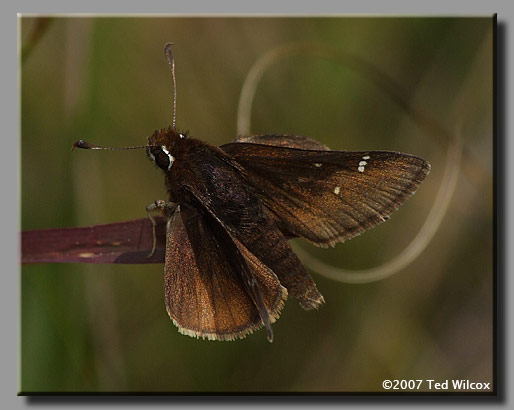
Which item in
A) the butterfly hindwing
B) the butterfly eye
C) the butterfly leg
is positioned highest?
the butterfly eye

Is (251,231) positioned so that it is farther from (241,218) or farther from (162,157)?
(162,157)

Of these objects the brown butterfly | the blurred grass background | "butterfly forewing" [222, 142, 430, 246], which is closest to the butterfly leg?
the brown butterfly

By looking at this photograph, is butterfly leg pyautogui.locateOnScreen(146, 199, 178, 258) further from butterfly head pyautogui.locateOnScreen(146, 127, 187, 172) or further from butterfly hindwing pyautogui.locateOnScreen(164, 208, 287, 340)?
butterfly head pyautogui.locateOnScreen(146, 127, 187, 172)

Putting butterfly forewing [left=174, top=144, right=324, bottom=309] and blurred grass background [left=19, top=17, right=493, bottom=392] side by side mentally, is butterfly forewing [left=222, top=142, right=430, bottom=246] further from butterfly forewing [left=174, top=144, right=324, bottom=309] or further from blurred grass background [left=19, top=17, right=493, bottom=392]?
blurred grass background [left=19, top=17, right=493, bottom=392]

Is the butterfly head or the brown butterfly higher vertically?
the butterfly head

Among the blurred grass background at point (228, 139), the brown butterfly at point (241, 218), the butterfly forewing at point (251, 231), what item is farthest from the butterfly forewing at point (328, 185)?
the blurred grass background at point (228, 139)

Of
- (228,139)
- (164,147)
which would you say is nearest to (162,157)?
(164,147)

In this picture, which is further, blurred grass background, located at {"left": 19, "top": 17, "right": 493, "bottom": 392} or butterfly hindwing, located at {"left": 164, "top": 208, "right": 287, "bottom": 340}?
blurred grass background, located at {"left": 19, "top": 17, "right": 493, "bottom": 392}
